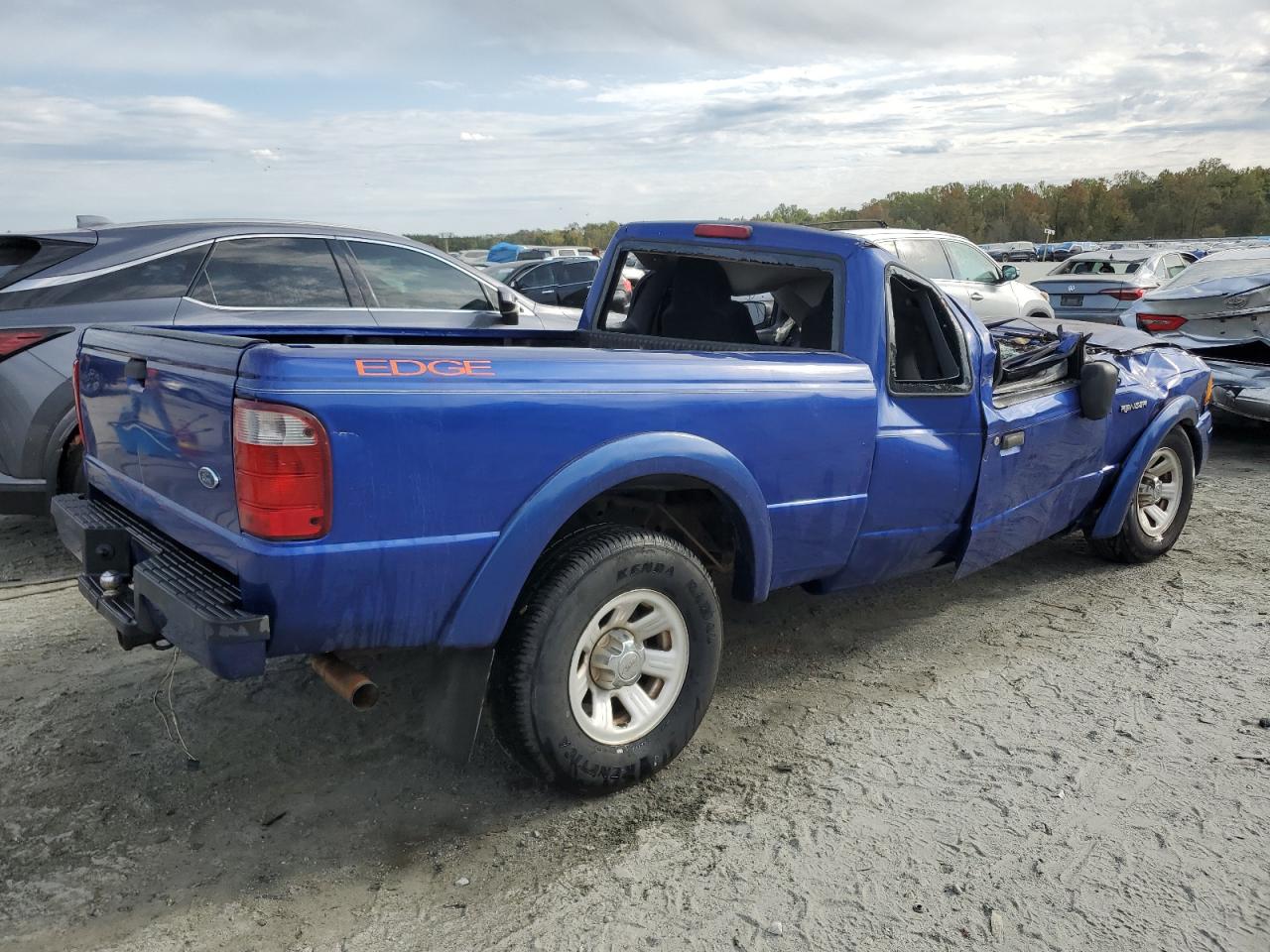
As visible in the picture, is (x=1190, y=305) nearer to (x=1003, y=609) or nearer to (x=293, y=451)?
(x=1003, y=609)

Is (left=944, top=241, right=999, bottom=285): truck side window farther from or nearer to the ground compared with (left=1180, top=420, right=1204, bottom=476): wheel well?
farther from the ground

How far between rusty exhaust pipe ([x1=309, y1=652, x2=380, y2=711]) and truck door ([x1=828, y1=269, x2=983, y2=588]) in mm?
1999

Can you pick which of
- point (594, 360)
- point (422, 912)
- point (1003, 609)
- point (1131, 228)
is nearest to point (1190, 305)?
point (1003, 609)

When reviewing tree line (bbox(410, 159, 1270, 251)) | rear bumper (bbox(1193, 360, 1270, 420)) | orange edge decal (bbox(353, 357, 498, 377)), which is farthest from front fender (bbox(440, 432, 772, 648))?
tree line (bbox(410, 159, 1270, 251))

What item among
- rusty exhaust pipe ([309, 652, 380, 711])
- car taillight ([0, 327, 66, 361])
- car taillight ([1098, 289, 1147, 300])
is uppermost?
car taillight ([0, 327, 66, 361])

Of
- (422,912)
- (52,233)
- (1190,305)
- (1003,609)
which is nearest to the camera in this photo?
→ (422,912)

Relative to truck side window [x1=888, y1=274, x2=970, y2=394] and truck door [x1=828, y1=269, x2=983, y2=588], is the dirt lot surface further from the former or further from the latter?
truck side window [x1=888, y1=274, x2=970, y2=394]

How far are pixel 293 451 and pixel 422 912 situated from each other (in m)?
1.27

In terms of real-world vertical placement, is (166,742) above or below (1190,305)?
below

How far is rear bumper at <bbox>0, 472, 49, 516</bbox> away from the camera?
5.13 meters

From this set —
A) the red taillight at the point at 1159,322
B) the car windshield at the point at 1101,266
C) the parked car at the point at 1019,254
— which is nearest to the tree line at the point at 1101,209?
the parked car at the point at 1019,254

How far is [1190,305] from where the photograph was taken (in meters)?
8.98

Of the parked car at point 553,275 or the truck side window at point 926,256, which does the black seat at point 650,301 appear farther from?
the parked car at point 553,275

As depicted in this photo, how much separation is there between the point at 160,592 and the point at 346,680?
1.82 ft
